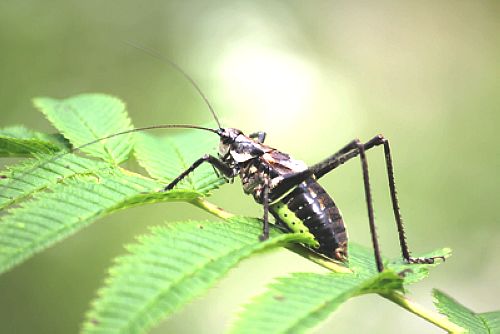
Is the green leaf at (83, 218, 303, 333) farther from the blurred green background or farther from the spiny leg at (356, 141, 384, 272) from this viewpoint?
the blurred green background

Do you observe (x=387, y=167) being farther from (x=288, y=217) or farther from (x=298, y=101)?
(x=298, y=101)

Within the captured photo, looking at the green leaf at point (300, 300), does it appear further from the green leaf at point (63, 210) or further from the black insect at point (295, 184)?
the green leaf at point (63, 210)

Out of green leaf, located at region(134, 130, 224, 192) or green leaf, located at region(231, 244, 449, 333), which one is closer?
green leaf, located at region(231, 244, 449, 333)

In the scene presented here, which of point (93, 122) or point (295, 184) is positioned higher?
point (93, 122)

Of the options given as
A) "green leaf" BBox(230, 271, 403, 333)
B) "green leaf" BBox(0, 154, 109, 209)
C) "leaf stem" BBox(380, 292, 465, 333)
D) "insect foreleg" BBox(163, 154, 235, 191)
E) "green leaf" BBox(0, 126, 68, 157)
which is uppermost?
"insect foreleg" BBox(163, 154, 235, 191)

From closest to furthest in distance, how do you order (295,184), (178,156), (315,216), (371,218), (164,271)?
(164,271) < (371,218) < (315,216) < (295,184) < (178,156)

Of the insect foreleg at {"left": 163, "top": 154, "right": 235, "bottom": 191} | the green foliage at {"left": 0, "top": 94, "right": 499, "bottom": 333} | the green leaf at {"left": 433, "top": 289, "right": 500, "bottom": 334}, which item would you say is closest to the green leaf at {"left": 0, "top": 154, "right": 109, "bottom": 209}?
the green foliage at {"left": 0, "top": 94, "right": 499, "bottom": 333}

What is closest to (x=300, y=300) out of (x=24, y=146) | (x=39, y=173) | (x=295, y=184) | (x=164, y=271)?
(x=164, y=271)
